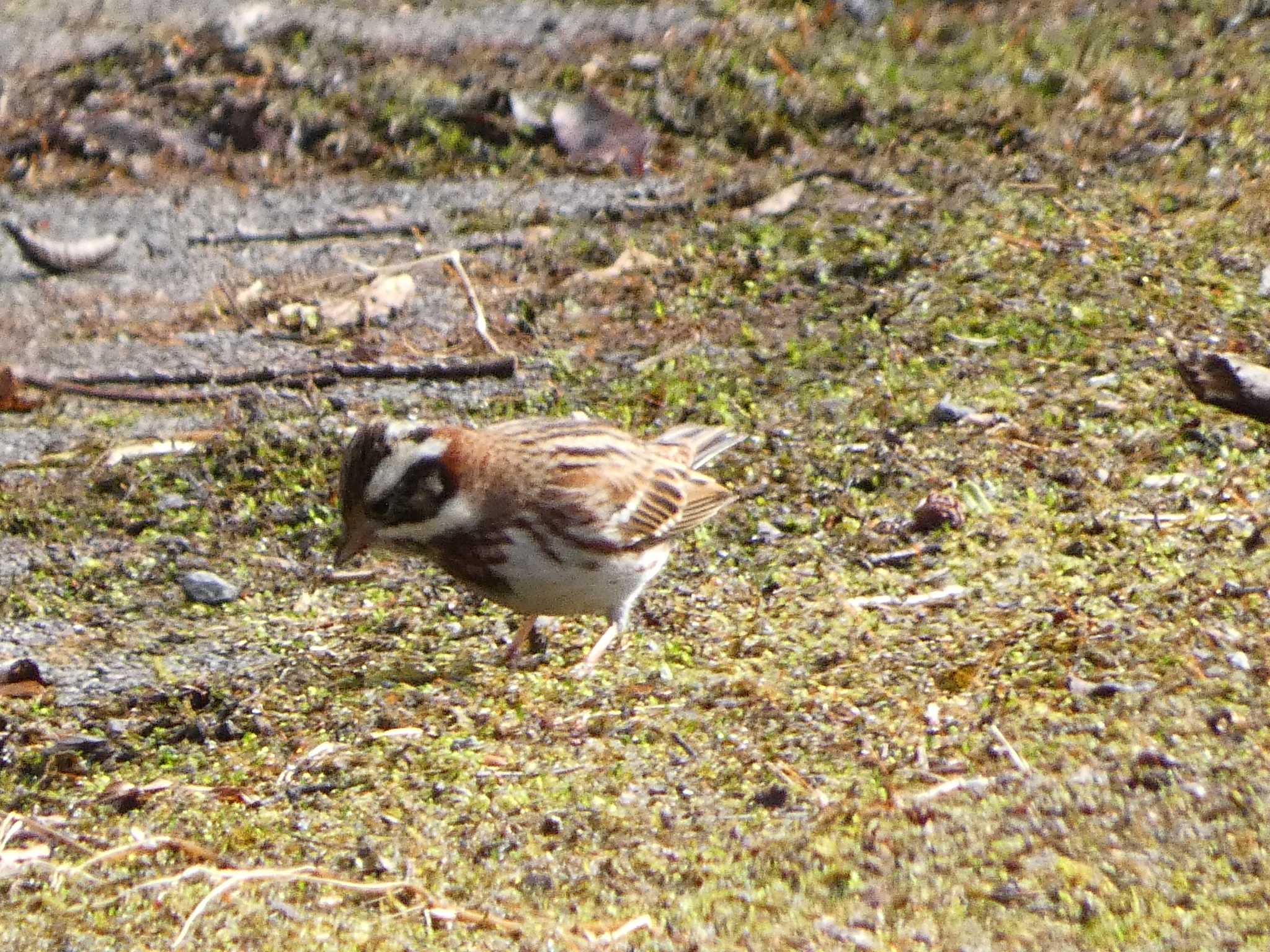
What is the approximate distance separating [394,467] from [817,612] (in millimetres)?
1330

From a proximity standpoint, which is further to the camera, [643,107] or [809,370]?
[643,107]

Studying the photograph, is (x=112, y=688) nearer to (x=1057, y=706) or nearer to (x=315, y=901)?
(x=315, y=901)

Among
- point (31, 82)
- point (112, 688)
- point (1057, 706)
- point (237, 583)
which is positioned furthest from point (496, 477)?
point (31, 82)

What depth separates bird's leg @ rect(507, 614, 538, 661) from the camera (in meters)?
5.83

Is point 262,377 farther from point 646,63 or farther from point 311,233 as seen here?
point 646,63

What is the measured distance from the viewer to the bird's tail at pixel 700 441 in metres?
6.54

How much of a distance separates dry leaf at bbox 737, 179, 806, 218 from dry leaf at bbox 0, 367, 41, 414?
3.13m

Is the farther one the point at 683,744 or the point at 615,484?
the point at 615,484

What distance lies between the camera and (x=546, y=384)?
7402 mm

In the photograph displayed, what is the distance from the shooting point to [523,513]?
5902mm

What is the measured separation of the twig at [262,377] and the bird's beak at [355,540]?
166 centimetres

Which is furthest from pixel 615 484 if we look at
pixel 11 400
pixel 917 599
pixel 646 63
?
pixel 646 63

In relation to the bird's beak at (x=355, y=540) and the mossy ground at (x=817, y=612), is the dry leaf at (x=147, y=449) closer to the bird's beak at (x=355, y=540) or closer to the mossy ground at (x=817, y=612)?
the mossy ground at (x=817, y=612)

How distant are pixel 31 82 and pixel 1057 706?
22.2 feet
